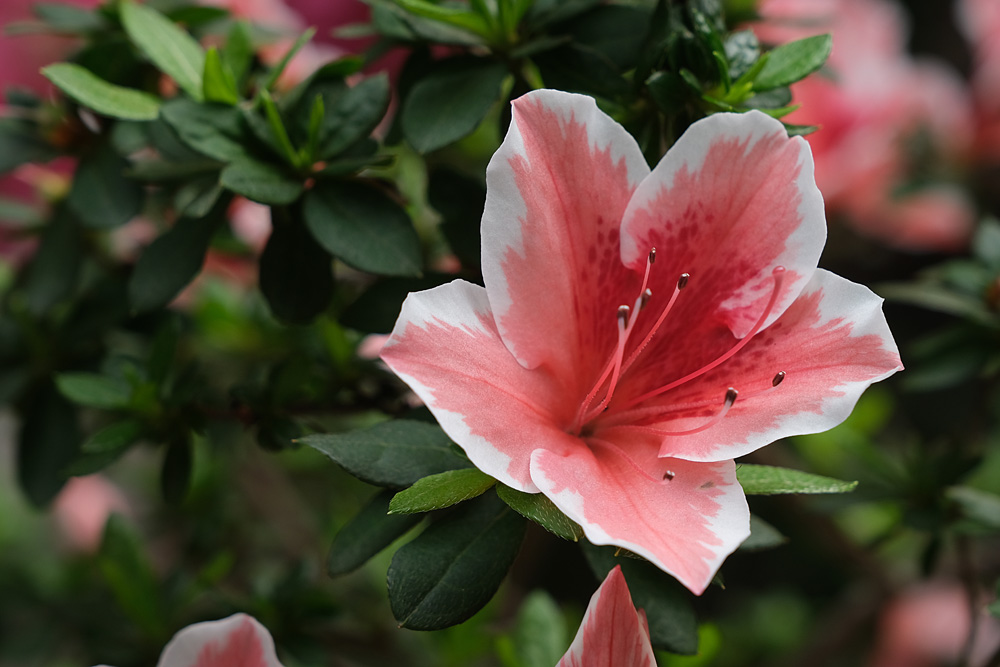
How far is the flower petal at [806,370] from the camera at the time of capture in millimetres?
609

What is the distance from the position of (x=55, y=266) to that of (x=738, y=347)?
81cm

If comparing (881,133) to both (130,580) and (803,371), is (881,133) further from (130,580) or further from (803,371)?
(130,580)

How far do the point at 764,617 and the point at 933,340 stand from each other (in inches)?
36.3

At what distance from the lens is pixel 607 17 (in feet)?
2.70

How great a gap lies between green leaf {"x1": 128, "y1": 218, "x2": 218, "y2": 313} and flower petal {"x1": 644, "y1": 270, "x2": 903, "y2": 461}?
52 cm

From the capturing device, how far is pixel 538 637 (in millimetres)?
914

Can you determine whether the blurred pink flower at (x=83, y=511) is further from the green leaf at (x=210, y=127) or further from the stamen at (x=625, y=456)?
the stamen at (x=625, y=456)

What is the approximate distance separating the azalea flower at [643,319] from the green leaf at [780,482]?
45 millimetres

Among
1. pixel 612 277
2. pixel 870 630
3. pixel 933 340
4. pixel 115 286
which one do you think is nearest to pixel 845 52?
pixel 933 340

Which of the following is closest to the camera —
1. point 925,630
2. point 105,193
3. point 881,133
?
point 105,193

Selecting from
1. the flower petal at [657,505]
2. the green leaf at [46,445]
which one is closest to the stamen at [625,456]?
the flower petal at [657,505]

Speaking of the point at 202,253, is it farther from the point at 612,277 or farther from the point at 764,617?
the point at 764,617

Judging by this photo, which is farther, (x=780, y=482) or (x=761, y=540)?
(x=761, y=540)

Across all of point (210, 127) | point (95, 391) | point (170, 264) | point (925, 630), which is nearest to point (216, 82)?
point (210, 127)
